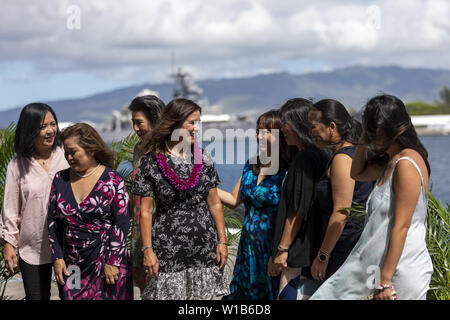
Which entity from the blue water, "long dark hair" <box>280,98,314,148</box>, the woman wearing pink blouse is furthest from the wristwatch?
the blue water

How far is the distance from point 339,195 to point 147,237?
105 centimetres

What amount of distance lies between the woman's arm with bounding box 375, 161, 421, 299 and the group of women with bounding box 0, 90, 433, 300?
0.29 meters

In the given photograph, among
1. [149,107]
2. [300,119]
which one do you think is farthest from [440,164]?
[300,119]

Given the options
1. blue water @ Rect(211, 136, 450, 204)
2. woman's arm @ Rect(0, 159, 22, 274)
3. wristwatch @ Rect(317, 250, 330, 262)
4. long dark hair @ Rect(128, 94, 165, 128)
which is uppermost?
long dark hair @ Rect(128, 94, 165, 128)

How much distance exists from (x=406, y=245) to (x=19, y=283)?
12.9 feet

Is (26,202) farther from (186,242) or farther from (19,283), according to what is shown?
(19,283)

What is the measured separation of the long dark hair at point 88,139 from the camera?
10.2 ft

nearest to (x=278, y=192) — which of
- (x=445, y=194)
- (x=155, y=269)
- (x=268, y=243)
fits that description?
(x=268, y=243)

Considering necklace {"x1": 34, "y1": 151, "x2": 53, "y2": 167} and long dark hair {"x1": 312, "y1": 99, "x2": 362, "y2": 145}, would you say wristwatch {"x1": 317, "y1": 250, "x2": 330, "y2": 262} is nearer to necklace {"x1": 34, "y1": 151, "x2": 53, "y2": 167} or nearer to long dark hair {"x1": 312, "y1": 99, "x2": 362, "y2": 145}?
long dark hair {"x1": 312, "y1": 99, "x2": 362, "y2": 145}

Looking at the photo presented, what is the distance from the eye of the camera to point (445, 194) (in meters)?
42.5

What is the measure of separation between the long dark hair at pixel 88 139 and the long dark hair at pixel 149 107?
599 mm

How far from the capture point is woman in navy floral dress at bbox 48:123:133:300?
3080 mm

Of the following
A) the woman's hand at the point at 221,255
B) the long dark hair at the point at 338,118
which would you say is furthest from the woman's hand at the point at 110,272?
the long dark hair at the point at 338,118

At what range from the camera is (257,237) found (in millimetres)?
3375
